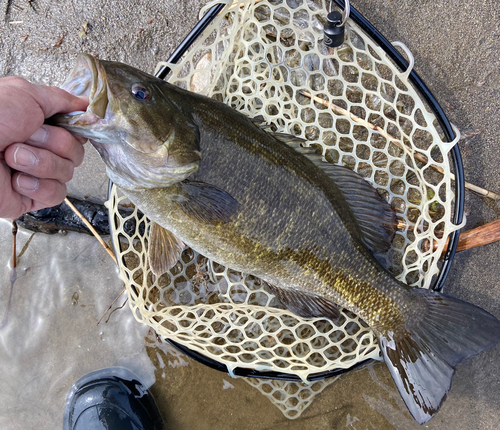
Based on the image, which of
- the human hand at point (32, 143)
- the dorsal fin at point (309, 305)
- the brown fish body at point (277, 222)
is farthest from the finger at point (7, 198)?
the dorsal fin at point (309, 305)

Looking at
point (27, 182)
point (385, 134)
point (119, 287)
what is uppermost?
point (385, 134)

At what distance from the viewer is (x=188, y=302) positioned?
2.98 meters

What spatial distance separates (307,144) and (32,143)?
6.16ft

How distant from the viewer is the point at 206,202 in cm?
220

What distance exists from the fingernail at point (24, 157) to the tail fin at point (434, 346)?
237 cm

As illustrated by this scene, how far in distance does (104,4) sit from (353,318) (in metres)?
3.20

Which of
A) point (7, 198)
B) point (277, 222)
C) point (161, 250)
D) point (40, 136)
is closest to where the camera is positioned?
point (40, 136)

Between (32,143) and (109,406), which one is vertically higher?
(32,143)

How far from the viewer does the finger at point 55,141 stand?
1.78 m

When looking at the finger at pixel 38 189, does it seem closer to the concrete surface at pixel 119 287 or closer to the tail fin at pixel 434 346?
the concrete surface at pixel 119 287

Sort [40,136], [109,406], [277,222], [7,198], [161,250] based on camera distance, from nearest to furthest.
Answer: [40,136] → [7,198] → [277,222] → [161,250] → [109,406]

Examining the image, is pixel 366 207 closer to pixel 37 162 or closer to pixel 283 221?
pixel 283 221

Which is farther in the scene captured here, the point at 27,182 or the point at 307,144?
the point at 307,144

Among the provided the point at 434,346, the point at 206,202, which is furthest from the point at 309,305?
the point at 206,202
